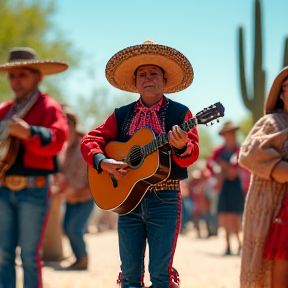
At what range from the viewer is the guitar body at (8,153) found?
550cm

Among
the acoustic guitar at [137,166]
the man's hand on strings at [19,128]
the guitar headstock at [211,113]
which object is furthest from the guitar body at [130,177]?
the man's hand on strings at [19,128]

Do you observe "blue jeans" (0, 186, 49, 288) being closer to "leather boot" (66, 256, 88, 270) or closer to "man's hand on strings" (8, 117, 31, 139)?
"man's hand on strings" (8, 117, 31, 139)

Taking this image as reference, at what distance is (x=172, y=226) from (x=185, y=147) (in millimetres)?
573

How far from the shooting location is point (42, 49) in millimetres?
29375

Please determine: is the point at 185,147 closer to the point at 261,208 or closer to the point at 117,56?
the point at 117,56

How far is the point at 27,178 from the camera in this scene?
5.58 m

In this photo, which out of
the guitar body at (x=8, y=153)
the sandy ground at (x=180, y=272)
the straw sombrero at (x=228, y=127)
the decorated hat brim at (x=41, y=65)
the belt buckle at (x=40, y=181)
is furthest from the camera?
the straw sombrero at (x=228, y=127)

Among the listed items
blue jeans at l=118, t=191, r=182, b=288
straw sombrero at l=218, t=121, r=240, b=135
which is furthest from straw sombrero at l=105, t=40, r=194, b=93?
straw sombrero at l=218, t=121, r=240, b=135

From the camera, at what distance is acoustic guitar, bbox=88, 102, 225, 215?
162 inches

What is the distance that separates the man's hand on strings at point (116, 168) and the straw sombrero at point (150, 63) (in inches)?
28.1

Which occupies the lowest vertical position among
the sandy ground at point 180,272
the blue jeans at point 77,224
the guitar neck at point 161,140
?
the sandy ground at point 180,272

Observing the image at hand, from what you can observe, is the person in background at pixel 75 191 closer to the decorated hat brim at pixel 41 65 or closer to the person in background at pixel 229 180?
the person in background at pixel 229 180

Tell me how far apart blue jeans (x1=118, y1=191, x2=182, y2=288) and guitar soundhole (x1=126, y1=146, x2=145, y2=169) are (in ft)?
0.72

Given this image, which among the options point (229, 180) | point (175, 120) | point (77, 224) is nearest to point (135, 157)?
point (175, 120)
